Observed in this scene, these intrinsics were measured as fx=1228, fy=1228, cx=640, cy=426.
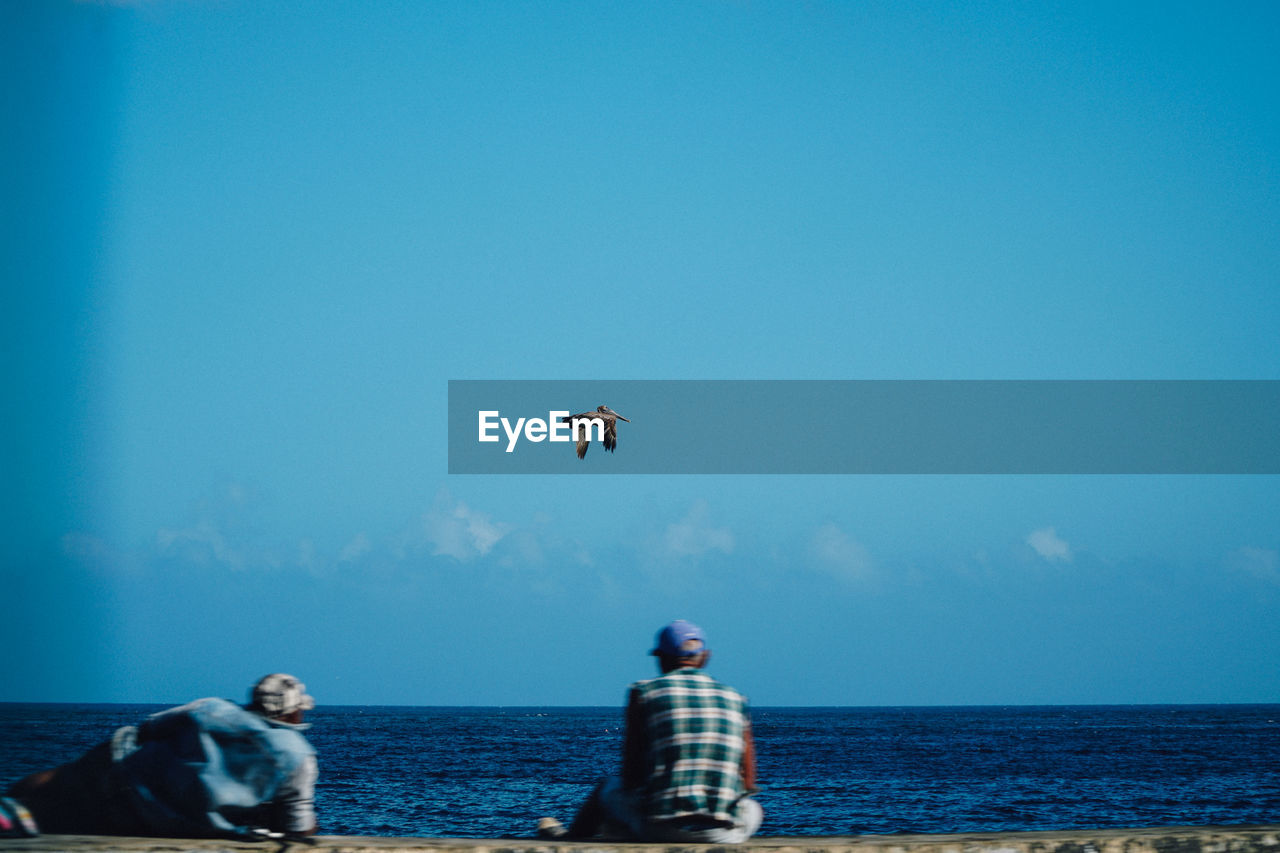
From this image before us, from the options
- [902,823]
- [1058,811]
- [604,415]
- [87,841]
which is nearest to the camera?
[87,841]

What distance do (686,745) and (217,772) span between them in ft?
4.82

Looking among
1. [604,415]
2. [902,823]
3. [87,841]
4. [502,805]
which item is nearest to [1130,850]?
[87,841]

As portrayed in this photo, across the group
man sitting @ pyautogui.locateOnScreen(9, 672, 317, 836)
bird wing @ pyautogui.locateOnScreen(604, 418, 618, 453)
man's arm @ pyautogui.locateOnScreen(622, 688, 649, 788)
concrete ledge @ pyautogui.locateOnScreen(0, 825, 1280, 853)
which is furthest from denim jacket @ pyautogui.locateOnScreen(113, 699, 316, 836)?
bird wing @ pyautogui.locateOnScreen(604, 418, 618, 453)

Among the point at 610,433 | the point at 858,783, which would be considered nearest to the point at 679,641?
the point at 610,433

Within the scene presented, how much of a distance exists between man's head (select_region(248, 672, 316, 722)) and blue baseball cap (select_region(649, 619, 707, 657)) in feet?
3.84

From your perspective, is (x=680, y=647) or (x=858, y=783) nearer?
(x=680, y=647)

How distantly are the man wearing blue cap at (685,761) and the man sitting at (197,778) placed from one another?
104 cm

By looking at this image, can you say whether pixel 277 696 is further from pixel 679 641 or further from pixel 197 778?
pixel 679 641

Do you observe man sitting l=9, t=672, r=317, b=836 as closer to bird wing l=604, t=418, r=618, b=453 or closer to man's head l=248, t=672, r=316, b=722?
man's head l=248, t=672, r=316, b=722

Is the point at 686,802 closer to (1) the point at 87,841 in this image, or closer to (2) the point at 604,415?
(1) the point at 87,841

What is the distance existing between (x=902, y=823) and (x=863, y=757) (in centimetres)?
3079

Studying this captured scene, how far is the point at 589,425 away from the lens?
64.2 ft

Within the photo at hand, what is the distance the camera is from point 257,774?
12.6 feet

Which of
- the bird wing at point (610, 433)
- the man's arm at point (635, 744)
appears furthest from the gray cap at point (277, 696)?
the bird wing at point (610, 433)
